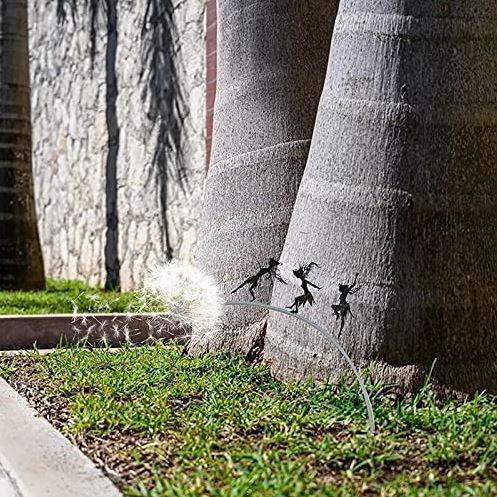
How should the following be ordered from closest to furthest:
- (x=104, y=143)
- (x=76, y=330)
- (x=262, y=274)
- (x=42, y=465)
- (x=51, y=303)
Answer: (x=42, y=465)
(x=262, y=274)
(x=76, y=330)
(x=51, y=303)
(x=104, y=143)

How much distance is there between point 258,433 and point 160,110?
252 inches

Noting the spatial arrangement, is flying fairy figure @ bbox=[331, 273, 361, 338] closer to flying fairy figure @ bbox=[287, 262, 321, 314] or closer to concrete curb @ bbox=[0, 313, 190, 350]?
flying fairy figure @ bbox=[287, 262, 321, 314]

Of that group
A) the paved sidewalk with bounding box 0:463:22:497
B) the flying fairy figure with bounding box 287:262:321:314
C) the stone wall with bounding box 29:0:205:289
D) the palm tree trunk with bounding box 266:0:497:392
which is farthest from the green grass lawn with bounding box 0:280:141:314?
the paved sidewalk with bounding box 0:463:22:497

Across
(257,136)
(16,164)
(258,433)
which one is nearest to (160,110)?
(16,164)

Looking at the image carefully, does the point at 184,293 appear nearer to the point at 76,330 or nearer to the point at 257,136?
the point at 257,136

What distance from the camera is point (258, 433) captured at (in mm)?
3367

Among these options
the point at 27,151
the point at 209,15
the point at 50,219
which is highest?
the point at 209,15

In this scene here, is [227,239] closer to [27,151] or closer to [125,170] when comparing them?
[27,151]

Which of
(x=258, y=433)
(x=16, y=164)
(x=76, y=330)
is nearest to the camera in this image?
(x=258, y=433)

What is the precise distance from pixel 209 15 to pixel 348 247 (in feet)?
16.5

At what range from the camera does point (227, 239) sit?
15.6ft

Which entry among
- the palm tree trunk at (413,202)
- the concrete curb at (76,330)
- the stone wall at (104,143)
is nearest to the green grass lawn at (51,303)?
the concrete curb at (76,330)

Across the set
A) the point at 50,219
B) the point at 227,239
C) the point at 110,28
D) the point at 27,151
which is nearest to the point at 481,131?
the point at 227,239

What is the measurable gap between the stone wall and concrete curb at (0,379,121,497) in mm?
5296
